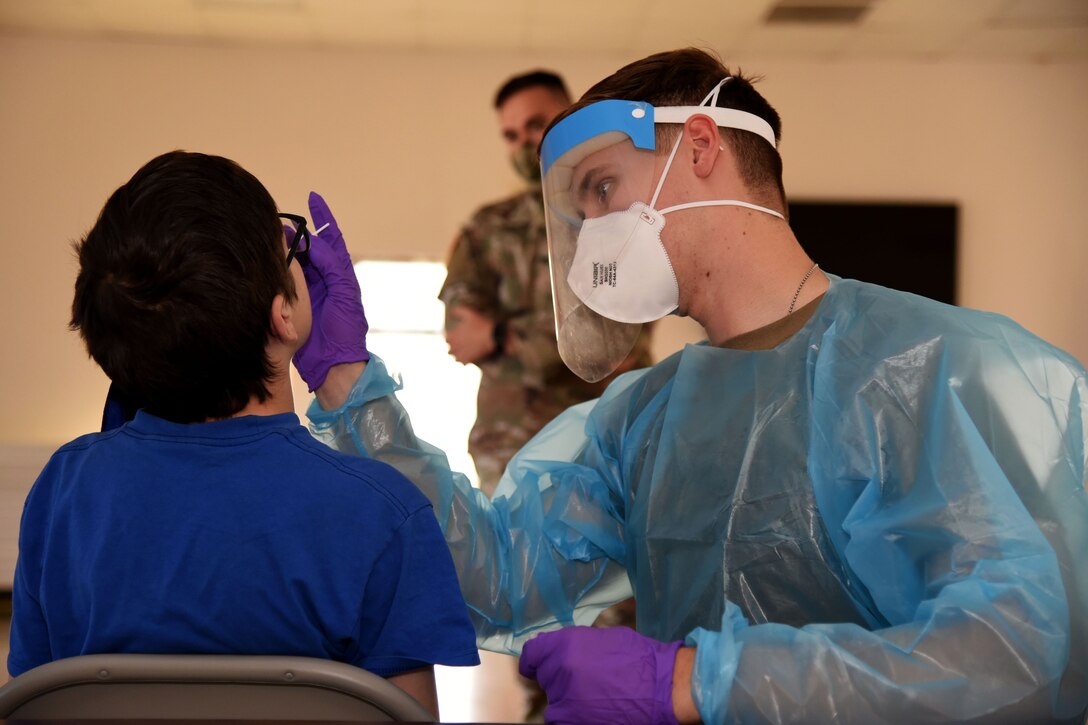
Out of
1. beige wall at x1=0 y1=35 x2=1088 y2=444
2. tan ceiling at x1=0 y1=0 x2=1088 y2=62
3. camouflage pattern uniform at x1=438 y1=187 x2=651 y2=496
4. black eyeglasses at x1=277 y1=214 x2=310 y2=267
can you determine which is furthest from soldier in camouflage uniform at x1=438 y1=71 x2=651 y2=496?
beige wall at x1=0 y1=35 x2=1088 y2=444

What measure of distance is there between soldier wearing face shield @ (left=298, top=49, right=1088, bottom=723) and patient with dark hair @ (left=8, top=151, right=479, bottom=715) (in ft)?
0.55

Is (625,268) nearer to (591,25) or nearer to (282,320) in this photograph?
(282,320)

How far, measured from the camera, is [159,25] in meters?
5.53

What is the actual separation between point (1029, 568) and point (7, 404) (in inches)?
222

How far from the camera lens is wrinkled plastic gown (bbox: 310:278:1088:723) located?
0.97 metres

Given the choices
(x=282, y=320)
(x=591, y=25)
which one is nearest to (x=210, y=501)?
(x=282, y=320)

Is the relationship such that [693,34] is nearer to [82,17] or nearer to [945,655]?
[82,17]

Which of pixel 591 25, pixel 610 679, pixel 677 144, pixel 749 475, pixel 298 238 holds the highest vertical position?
pixel 591 25

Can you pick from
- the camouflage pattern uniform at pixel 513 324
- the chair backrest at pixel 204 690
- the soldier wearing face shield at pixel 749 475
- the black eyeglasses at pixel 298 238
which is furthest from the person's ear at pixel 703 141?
the camouflage pattern uniform at pixel 513 324

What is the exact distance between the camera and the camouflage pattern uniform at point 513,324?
125 inches

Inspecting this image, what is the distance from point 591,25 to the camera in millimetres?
5473

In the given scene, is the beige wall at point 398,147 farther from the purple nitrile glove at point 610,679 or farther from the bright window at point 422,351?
the purple nitrile glove at point 610,679

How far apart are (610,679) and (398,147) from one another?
5044 millimetres

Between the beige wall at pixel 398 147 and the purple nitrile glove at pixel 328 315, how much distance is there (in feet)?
14.4
